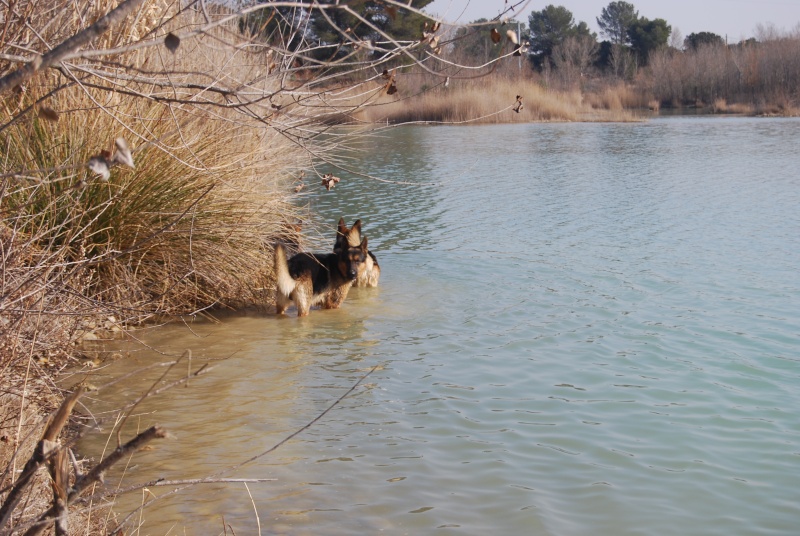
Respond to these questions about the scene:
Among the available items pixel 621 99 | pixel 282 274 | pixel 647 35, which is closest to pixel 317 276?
pixel 282 274

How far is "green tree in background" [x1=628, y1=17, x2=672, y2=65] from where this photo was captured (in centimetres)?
7106

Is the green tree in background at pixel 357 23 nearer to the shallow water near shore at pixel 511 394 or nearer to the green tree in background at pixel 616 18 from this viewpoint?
the shallow water near shore at pixel 511 394

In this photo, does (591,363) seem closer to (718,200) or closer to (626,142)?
(718,200)

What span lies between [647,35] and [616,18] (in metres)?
16.5

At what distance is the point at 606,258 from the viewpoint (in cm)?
1185

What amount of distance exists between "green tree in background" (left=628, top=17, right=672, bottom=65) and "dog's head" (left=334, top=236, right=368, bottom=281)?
2614 inches

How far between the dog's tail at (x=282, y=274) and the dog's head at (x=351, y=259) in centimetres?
70

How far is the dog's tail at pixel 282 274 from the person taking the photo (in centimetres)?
848

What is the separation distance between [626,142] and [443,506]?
27.1 metres

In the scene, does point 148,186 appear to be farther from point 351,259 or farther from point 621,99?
point 621,99

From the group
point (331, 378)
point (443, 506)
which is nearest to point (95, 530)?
point (443, 506)

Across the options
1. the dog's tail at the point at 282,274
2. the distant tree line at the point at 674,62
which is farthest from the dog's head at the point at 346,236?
the distant tree line at the point at 674,62

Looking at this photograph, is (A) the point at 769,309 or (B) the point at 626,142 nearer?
(A) the point at 769,309

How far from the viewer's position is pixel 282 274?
8.70 meters
